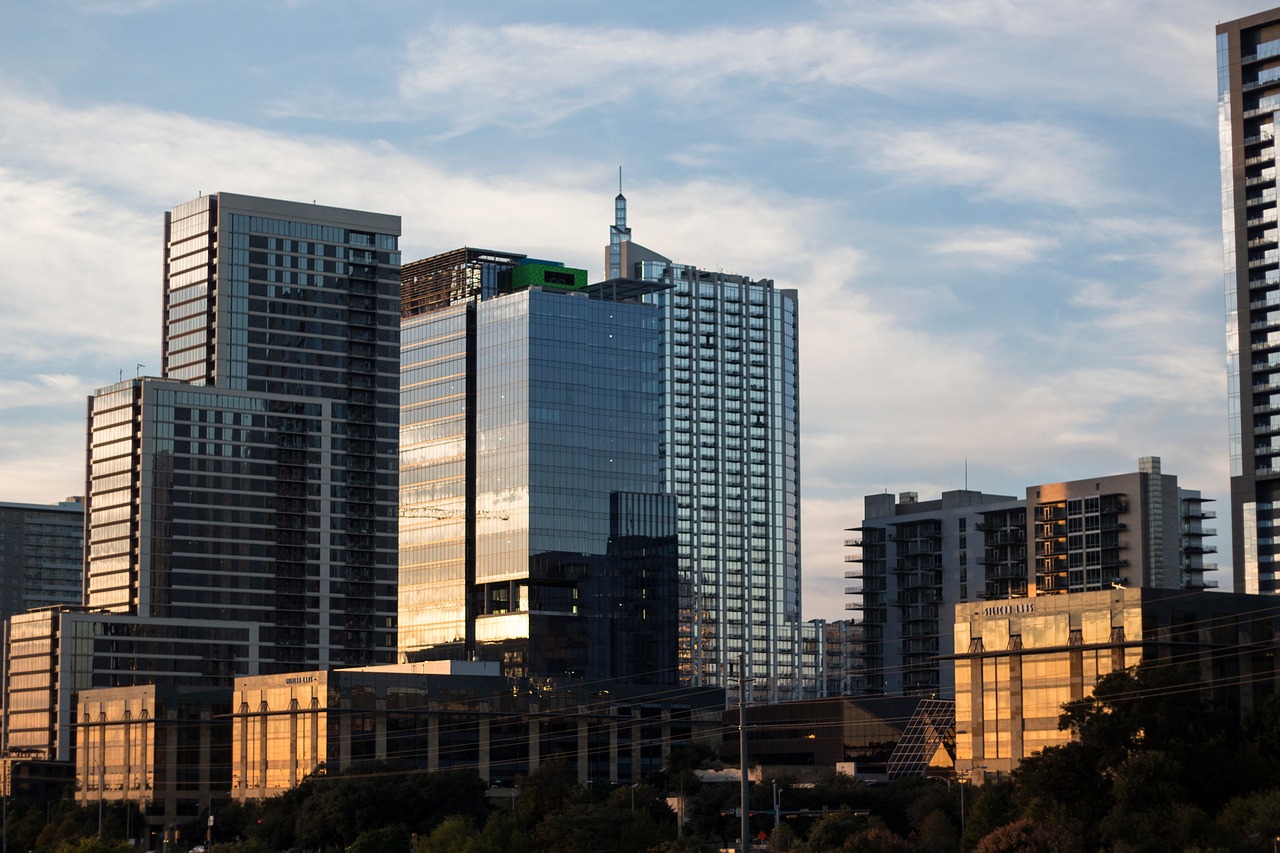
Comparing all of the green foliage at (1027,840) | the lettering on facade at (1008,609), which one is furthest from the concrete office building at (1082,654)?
the green foliage at (1027,840)

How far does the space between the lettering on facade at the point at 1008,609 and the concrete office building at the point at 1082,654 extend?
9 cm

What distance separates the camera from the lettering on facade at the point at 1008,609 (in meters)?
175

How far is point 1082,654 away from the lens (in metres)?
168

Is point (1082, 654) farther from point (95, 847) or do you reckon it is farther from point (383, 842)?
point (95, 847)

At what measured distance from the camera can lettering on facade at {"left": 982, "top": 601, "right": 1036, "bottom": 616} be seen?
17507 cm

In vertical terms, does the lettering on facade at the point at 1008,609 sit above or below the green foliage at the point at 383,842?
above

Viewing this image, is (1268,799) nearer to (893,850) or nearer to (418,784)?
(893,850)

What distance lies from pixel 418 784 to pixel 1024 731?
2325 inches

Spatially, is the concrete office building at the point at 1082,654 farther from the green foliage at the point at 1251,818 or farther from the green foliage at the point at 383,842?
the green foliage at the point at 383,842

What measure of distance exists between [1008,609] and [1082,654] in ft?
35.4

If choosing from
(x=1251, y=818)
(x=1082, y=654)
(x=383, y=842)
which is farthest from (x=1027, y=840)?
(x=383, y=842)

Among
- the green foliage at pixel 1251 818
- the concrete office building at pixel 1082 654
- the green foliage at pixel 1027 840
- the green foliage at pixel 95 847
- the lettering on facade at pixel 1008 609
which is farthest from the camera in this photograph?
the lettering on facade at pixel 1008 609

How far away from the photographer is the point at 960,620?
183 meters

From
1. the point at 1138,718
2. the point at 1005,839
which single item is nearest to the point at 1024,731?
the point at 1138,718
